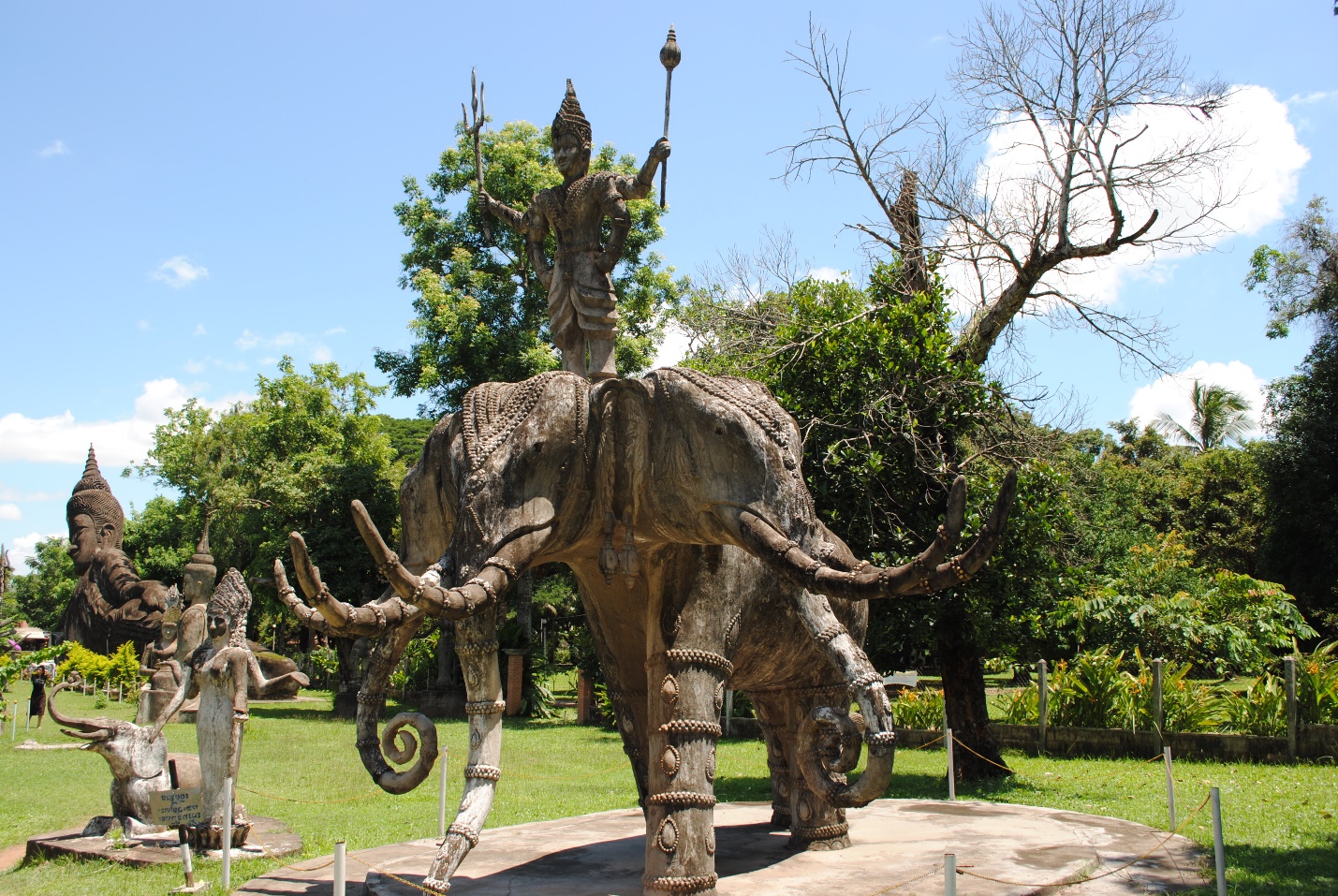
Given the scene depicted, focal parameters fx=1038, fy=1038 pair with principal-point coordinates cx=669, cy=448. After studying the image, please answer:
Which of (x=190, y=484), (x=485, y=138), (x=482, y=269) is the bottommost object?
(x=190, y=484)

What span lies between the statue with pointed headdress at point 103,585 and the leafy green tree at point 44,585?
19.1 metres

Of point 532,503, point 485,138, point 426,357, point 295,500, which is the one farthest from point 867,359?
point 295,500

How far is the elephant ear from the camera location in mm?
8766

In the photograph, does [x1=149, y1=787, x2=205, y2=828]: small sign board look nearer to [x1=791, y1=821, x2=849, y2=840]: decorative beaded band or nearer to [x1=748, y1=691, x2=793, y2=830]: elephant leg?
[x1=748, y1=691, x2=793, y2=830]: elephant leg

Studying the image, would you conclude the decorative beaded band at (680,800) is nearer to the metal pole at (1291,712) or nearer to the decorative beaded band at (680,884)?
the decorative beaded band at (680,884)

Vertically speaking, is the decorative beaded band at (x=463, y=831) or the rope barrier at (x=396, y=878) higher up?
the decorative beaded band at (x=463, y=831)

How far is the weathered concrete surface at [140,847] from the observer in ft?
26.1

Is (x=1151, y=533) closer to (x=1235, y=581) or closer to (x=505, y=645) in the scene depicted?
(x=1235, y=581)

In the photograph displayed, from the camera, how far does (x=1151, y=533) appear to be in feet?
88.2

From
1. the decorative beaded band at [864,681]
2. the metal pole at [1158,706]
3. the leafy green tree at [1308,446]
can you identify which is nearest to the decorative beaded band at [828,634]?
the decorative beaded band at [864,681]

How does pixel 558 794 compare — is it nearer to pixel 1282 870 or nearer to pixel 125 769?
pixel 125 769

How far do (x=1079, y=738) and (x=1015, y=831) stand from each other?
7.14 m

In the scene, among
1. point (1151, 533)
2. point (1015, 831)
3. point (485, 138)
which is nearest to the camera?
point (1015, 831)

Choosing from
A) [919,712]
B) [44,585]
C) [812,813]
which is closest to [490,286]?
[919,712]
